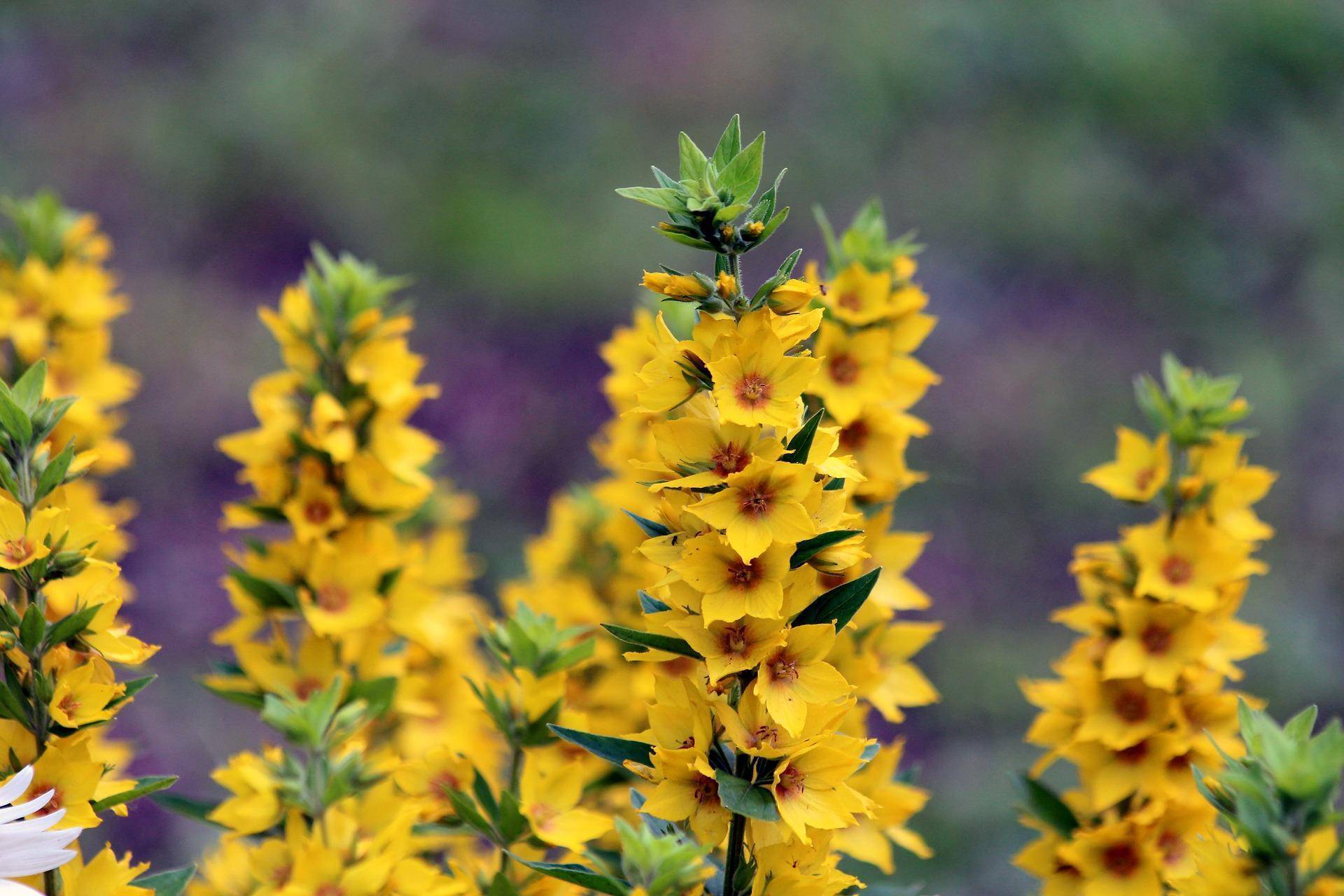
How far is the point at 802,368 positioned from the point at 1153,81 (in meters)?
6.00

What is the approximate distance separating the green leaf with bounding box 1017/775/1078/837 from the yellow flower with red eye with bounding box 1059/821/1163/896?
0.07 m

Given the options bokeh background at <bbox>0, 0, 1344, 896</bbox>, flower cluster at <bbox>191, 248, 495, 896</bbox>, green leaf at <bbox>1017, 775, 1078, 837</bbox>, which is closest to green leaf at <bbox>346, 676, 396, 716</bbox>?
flower cluster at <bbox>191, 248, 495, 896</bbox>

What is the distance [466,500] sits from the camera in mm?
2877

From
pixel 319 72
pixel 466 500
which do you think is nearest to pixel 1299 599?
pixel 466 500

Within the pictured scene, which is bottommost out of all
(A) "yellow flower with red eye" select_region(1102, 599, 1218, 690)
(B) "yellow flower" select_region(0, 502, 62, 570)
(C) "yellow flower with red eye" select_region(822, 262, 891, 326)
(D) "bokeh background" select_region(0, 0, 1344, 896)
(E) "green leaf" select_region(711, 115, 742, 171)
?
(B) "yellow flower" select_region(0, 502, 62, 570)

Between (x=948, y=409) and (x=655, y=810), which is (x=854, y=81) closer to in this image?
(x=948, y=409)

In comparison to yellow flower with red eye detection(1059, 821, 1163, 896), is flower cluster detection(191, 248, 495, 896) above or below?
above

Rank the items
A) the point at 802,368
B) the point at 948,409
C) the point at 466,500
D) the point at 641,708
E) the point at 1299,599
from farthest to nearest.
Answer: the point at 948,409 < the point at 1299,599 < the point at 466,500 < the point at 641,708 < the point at 802,368

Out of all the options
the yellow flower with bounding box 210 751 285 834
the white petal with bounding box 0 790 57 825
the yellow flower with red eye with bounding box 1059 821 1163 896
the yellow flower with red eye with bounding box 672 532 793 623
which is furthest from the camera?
the yellow flower with red eye with bounding box 1059 821 1163 896

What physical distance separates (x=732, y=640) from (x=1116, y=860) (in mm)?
753

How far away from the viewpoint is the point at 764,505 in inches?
50.1

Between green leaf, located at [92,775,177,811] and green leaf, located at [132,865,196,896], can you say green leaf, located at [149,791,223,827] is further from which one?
green leaf, located at [92,775,177,811]

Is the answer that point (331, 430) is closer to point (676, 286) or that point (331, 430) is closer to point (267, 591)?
point (267, 591)

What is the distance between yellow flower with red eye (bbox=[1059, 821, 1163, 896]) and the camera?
1.66m
